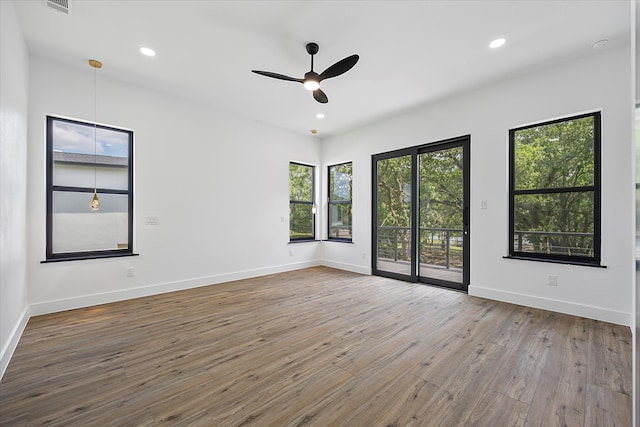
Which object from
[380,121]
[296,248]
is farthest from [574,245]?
[296,248]

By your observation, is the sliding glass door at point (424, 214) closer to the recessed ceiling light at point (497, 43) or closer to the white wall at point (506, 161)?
the white wall at point (506, 161)

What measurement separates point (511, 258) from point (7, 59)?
5693 millimetres

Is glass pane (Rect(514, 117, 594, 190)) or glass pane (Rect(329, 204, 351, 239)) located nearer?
glass pane (Rect(514, 117, 594, 190))

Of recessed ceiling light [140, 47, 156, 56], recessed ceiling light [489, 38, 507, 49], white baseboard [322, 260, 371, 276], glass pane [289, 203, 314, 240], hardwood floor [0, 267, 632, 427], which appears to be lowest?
hardwood floor [0, 267, 632, 427]

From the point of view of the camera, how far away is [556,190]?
3.44 metres

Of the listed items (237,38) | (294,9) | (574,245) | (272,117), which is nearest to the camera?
(294,9)

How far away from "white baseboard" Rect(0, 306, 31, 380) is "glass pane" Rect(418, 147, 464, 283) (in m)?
5.07

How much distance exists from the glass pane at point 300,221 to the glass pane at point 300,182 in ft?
0.64

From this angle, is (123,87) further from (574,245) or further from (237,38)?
(574,245)

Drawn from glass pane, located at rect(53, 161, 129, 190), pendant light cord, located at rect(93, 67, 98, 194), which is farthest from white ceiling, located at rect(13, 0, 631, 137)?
glass pane, located at rect(53, 161, 129, 190)

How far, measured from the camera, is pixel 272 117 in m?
5.16

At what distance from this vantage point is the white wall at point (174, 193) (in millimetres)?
3291

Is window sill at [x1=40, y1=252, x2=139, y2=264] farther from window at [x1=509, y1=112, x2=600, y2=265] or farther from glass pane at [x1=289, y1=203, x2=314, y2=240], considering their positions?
window at [x1=509, y1=112, x2=600, y2=265]

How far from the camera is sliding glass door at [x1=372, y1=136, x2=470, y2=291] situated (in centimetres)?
435
